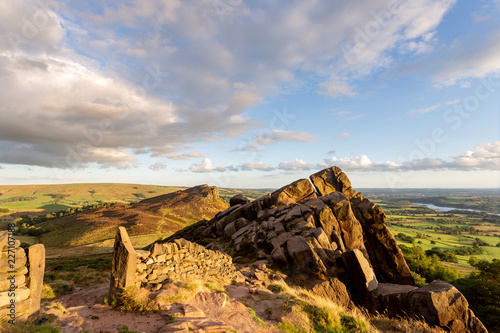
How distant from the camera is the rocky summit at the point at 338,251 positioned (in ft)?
44.4

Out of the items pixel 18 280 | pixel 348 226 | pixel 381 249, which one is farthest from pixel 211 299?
pixel 381 249

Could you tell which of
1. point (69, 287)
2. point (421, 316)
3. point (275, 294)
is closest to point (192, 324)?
point (275, 294)

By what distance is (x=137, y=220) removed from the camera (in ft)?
274

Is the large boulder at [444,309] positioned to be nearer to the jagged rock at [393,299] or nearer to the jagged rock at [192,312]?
the jagged rock at [393,299]

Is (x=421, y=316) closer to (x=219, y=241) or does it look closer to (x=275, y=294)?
(x=275, y=294)

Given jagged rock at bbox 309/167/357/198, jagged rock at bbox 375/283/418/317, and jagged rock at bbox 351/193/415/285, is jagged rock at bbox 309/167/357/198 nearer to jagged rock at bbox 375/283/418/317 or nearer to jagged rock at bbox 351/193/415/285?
jagged rock at bbox 351/193/415/285

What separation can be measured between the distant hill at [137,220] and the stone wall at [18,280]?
7061cm

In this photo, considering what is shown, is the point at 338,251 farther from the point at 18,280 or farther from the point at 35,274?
the point at 18,280

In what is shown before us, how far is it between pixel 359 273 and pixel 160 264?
16258 millimetres

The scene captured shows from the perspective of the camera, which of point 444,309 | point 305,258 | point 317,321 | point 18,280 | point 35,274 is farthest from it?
point 305,258

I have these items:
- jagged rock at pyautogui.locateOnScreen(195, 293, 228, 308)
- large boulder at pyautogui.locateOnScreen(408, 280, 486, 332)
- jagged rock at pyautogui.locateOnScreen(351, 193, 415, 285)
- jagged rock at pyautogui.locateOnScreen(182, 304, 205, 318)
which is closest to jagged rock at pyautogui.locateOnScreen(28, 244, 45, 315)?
jagged rock at pyautogui.locateOnScreen(182, 304, 205, 318)

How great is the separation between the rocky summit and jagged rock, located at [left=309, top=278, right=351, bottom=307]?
7cm

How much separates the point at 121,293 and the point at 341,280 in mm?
17447

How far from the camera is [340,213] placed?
89.3 feet
